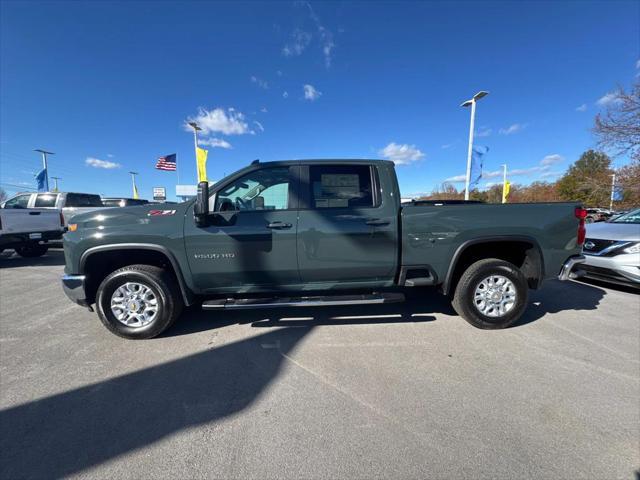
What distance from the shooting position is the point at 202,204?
287cm

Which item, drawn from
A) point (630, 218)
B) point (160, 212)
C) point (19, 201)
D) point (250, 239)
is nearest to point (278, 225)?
point (250, 239)

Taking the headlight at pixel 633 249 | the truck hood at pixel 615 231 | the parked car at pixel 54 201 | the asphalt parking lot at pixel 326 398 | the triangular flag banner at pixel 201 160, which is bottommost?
the asphalt parking lot at pixel 326 398

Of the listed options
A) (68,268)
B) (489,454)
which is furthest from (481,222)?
(68,268)

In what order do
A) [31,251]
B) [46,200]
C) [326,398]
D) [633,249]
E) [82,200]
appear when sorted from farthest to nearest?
[82,200]
[46,200]
[31,251]
[633,249]
[326,398]

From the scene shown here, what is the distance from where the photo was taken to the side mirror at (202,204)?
9.28ft

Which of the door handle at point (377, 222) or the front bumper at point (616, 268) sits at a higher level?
the door handle at point (377, 222)

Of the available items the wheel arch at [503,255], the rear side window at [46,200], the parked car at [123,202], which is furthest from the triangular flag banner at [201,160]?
the wheel arch at [503,255]

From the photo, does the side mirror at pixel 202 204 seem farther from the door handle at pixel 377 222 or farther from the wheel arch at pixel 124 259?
the door handle at pixel 377 222

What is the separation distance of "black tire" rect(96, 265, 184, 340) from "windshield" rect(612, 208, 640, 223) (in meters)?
8.33

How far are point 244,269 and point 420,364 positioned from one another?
7.08 feet

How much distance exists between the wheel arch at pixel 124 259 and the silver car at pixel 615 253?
654 centimetres

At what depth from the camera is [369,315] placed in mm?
3705

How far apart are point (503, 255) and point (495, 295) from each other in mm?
663

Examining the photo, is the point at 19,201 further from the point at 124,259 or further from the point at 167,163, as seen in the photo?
the point at 124,259
